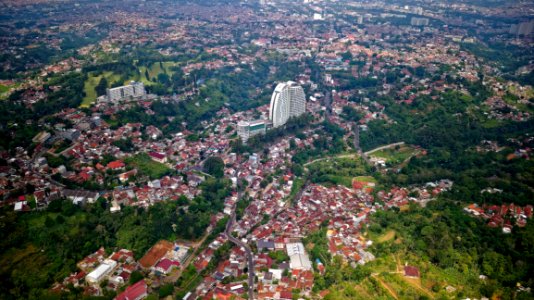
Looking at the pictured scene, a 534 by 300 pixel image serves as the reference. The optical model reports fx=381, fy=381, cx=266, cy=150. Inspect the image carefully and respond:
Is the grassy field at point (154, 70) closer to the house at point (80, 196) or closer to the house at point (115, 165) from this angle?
the house at point (115, 165)

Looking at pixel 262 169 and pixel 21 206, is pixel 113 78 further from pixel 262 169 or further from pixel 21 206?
pixel 21 206

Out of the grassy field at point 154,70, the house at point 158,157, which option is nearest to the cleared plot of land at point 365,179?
the house at point 158,157

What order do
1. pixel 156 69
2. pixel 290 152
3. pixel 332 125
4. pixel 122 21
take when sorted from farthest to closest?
pixel 122 21
pixel 156 69
pixel 332 125
pixel 290 152

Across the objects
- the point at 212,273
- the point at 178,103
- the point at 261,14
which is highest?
the point at 261,14

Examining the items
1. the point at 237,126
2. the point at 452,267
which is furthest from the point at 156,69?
the point at 452,267

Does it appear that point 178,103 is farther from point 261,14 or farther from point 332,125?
point 261,14

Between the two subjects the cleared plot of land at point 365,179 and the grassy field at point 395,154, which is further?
the grassy field at point 395,154

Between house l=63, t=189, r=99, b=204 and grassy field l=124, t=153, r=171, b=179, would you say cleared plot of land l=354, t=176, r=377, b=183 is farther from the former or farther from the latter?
house l=63, t=189, r=99, b=204

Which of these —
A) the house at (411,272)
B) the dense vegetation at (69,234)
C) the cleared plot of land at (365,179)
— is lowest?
the cleared plot of land at (365,179)
